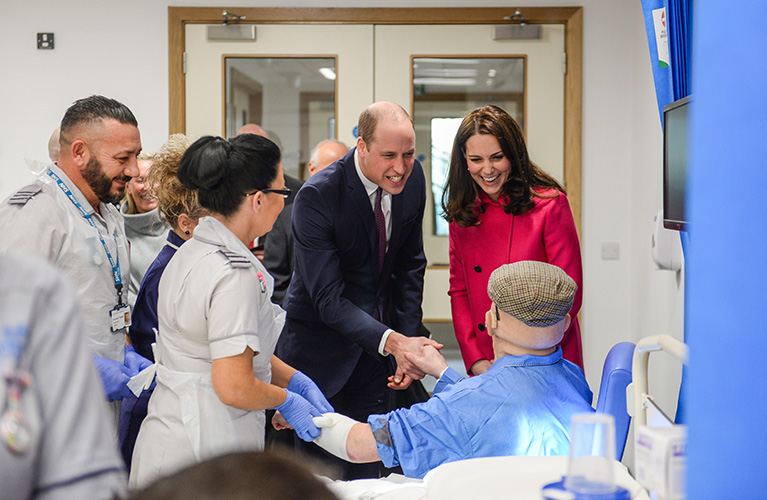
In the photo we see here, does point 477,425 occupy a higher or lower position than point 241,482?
lower

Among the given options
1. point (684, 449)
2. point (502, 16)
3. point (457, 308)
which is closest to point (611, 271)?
point (502, 16)

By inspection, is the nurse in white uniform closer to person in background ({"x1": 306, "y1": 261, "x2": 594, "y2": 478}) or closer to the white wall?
person in background ({"x1": 306, "y1": 261, "x2": 594, "y2": 478})

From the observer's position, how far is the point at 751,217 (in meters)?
0.75

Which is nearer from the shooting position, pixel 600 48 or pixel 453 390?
pixel 453 390

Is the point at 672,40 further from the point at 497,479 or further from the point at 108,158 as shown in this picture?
the point at 108,158

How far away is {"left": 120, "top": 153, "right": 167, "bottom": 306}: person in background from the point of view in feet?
9.14

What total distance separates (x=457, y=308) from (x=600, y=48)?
2.04 metres

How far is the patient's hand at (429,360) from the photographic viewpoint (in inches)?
79.8

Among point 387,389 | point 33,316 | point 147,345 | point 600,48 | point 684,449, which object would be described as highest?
point 600,48

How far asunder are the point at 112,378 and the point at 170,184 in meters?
0.59

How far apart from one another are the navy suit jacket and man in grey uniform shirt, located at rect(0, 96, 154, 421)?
1.88 ft

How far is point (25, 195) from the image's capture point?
5.98 feet

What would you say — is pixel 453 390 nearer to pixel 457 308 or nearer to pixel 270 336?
pixel 270 336

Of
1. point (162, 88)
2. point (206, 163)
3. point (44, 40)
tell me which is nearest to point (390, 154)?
point (206, 163)
